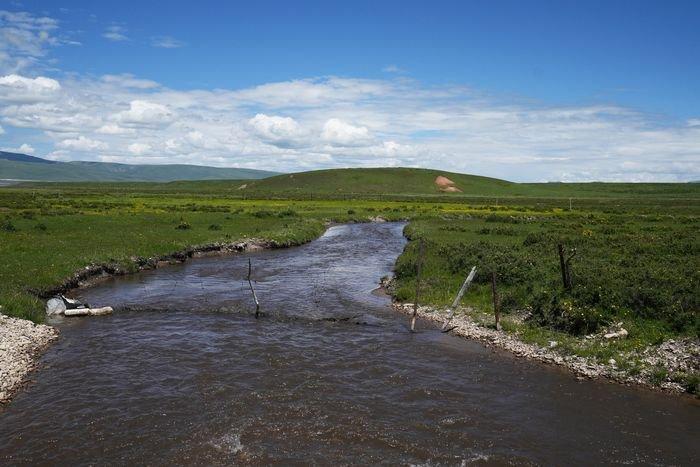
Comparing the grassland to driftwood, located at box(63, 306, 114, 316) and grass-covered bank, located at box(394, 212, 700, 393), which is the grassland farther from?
driftwood, located at box(63, 306, 114, 316)

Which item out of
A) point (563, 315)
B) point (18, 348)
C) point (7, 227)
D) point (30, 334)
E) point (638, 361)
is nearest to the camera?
point (638, 361)

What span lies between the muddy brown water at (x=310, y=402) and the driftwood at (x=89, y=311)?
1.97ft

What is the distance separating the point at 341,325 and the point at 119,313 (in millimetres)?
12716

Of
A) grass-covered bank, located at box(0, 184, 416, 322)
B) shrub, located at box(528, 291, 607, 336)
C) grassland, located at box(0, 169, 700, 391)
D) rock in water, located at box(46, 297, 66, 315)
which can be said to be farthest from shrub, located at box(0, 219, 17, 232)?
shrub, located at box(528, 291, 607, 336)

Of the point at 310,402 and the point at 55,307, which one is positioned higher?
the point at 55,307

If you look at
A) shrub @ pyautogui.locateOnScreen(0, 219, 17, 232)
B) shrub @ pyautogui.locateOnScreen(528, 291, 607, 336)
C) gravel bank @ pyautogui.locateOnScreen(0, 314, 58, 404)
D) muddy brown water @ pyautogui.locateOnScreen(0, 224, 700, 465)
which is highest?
shrub @ pyautogui.locateOnScreen(0, 219, 17, 232)

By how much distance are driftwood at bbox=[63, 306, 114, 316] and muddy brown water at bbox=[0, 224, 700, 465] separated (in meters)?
0.60

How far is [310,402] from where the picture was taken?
57.6ft

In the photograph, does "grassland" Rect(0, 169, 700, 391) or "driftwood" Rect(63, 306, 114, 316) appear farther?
"driftwood" Rect(63, 306, 114, 316)

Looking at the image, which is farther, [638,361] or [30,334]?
[30,334]

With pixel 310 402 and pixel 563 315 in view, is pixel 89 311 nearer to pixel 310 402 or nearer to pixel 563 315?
pixel 310 402

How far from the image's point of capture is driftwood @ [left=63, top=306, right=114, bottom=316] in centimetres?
2694

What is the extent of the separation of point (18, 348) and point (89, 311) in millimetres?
6347

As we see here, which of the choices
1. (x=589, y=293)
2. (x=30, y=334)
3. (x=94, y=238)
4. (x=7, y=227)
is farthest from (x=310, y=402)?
(x=7, y=227)
